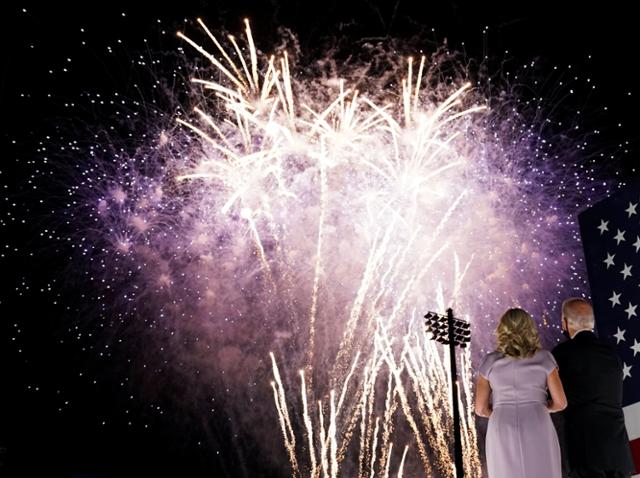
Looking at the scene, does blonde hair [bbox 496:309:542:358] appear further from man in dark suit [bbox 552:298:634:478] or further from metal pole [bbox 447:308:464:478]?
metal pole [bbox 447:308:464:478]

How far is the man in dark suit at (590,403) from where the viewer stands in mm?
4762

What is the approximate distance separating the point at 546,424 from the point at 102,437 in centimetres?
3483

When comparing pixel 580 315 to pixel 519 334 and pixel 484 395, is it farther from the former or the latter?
pixel 484 395

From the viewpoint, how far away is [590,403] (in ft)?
16.1

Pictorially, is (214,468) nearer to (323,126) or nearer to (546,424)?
(323,126)

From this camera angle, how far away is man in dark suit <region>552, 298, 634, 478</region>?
4762mm

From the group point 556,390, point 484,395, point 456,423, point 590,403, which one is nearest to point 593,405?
point 590,403

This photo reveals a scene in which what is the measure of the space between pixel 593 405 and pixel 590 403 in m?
0.02

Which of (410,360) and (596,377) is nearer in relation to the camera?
(596,377)

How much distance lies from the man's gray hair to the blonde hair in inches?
21.8

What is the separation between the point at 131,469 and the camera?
3725 cm

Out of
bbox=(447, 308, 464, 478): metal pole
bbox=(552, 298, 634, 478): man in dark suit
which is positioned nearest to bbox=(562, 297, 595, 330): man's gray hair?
bbox=(552, 298, 634, 478): man in dark suit

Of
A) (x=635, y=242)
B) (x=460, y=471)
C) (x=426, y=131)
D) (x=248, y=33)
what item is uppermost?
(x=248, y=33)

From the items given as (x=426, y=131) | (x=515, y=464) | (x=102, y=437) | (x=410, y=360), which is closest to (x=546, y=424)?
(x=515, y=464)
